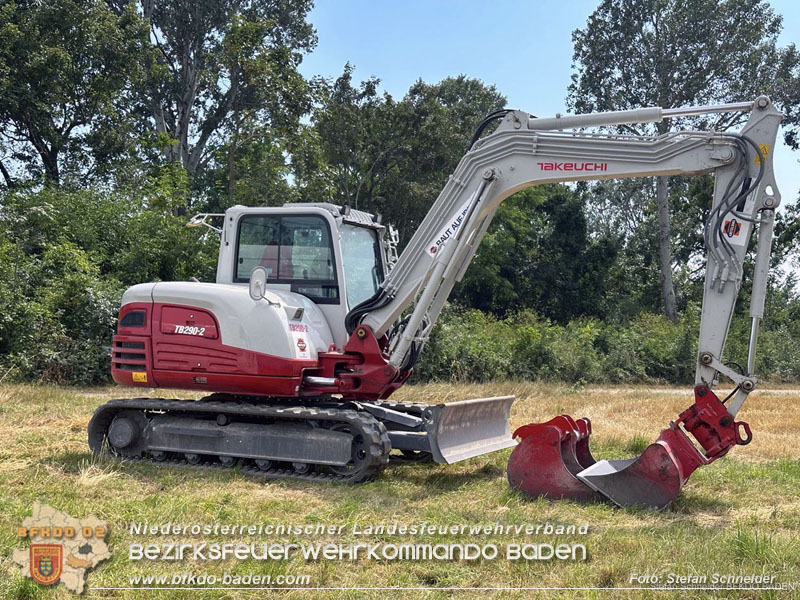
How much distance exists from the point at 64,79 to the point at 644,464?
22.1m

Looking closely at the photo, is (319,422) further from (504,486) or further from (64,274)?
(64,274)

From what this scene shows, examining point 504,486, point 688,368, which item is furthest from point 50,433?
point 688,368

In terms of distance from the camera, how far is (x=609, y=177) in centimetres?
754

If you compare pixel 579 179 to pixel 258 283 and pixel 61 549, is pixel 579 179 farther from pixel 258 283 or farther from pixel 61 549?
pixel 61 549

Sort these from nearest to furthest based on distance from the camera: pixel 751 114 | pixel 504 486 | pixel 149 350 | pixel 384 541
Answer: pixel 384 541 → pixel 751 114 → pixel 504 486 → pixel 149 350

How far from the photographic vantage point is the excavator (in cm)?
703

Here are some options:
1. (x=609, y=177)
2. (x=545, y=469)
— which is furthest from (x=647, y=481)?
(x=609, y=177)

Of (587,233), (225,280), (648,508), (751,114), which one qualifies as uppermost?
(587,233)

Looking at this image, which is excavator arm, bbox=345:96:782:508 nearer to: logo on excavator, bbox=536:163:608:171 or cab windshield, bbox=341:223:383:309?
logo on excavator, bbox=536:163:608:171

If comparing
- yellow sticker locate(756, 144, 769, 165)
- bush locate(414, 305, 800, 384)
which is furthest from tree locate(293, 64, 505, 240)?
yellow sticker locate(756, 144, 769, 165)

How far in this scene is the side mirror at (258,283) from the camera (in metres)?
8.01

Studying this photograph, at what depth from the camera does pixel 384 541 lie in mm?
5617

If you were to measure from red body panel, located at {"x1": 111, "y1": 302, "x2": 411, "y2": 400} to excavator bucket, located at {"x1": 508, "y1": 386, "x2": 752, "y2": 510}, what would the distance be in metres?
1.85

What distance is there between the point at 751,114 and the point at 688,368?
16.2 m
